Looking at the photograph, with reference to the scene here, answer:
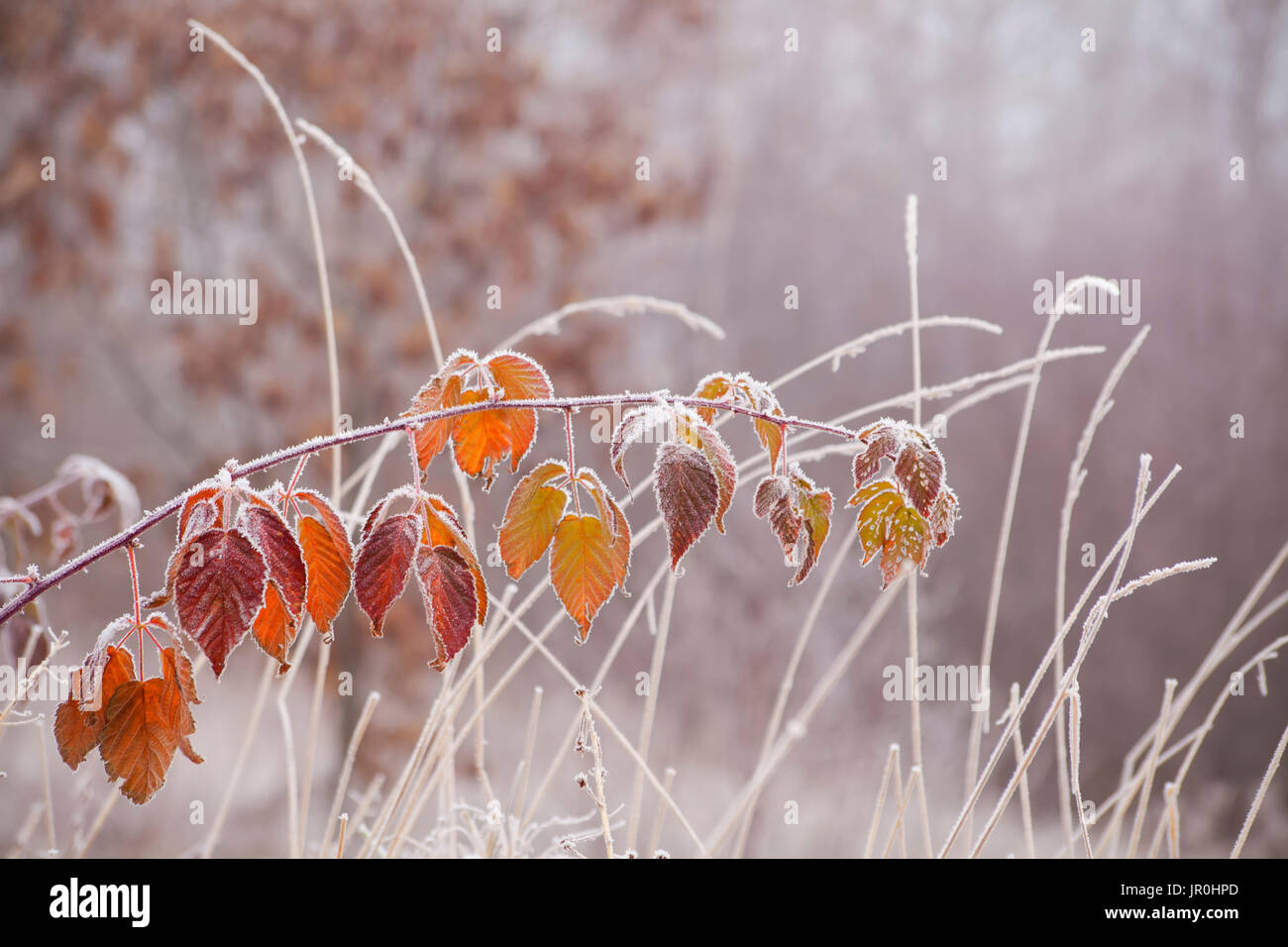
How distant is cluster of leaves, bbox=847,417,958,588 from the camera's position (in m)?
0.38

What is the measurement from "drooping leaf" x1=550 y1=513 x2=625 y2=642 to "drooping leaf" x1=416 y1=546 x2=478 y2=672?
0.13 ft

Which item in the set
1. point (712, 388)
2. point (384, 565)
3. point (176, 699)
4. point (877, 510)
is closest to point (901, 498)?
point (877, 510)

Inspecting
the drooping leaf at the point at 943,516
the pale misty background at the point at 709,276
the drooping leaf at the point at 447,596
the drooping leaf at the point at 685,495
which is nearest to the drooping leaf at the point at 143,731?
the drooping leaf at the point at 447,596

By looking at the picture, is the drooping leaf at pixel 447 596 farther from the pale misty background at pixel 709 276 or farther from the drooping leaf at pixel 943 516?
the pale misty background at pixel 709 276

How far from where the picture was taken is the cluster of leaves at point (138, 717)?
1.26ft

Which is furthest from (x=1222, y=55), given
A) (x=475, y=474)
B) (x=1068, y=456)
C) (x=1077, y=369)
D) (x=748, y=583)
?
(x=475, y=474)

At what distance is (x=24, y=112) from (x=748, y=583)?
297 cm

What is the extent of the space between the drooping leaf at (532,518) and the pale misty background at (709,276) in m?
2.46

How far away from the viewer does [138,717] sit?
39 centimetres

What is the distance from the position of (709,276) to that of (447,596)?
507 centimetres

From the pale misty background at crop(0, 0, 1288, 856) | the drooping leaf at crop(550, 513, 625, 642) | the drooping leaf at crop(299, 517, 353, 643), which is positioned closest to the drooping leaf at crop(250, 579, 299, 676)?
the drooping leaf at crop(299, 517, 353, 643)

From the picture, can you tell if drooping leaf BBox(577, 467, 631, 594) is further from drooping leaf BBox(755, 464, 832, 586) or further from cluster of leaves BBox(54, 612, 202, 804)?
cluster of leaves BBox(54, 612, 202, 804)
